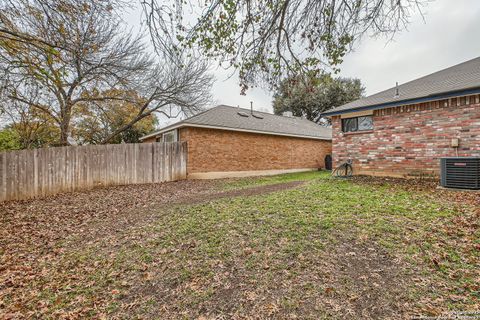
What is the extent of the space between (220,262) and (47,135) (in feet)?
62.8

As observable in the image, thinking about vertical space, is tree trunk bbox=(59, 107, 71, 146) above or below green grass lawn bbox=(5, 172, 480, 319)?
above

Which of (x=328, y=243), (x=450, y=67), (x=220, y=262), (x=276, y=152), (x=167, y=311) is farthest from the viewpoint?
(x=276, y=152)

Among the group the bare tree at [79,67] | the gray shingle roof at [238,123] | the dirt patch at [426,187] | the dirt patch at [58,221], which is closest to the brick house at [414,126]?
the dirt patch at [426,187]

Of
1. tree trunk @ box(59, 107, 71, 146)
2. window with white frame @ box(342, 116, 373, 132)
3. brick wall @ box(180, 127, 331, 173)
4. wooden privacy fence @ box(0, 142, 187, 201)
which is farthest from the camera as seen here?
tree trunk @ box(59, 107, 71, 146)

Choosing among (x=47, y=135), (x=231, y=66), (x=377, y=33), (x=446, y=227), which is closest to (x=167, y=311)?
(x=231, y=66)

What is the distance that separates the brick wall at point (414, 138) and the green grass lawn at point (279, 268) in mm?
3677

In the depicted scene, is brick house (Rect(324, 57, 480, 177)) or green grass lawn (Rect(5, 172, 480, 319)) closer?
green grass lawn (Rect(5, 172, 480, 319))

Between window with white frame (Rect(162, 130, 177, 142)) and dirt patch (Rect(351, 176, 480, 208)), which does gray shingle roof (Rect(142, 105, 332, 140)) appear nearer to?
window with white frame (Rect(162, 130, 177, 142))

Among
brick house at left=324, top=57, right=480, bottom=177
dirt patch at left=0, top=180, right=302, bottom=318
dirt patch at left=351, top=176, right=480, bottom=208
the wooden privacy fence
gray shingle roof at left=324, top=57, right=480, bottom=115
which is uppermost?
gray shingle roof at left=324, top=57, right=480, bottom=115

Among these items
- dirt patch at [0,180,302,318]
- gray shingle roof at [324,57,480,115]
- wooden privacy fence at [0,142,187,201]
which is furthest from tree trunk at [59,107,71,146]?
gray shingle roof at [324,57,480,115]

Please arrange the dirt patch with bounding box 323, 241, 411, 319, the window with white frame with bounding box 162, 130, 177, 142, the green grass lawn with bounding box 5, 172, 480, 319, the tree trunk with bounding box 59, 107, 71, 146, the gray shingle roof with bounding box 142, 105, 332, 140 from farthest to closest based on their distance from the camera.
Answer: the window with white frame with bounding box 162, 130, 177, 142, the gray shingle roof with bounding box 142, 105, 332, 140, the tree trunk with bounding box 59, 107, 71, 146, the green grass lawn with bounding box 5, 172, 480, 319, the dirt patch with bounding box 323, 241, 411, 319

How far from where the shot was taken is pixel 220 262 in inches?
121

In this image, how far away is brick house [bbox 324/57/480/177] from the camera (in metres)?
7.06

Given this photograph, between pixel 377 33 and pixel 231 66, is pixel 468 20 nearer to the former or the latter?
pixel 377 33
